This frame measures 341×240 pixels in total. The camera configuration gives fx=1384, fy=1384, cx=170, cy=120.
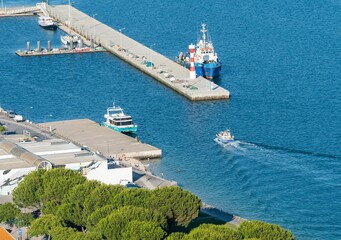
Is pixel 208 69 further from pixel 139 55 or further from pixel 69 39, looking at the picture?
pixel 69 39

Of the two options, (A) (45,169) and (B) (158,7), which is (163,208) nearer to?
(A) (45,169)

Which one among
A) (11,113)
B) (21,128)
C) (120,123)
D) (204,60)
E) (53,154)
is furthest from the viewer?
(204,60)

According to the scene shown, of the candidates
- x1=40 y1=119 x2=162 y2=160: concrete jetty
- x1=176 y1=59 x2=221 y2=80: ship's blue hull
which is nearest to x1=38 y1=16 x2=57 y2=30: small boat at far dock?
x1=176 y1=59 x2=221 y2=80: ship's blue hull

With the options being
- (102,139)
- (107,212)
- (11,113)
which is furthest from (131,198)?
(11,113)

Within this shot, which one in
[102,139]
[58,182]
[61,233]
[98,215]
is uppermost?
[102,139]

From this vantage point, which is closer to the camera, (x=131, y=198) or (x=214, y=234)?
(x=214, y=234)

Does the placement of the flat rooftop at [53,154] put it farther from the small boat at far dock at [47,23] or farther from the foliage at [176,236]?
the small boat at far dock at [47,23]

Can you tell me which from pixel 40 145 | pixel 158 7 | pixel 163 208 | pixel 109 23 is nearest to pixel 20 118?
pixel 40 145
